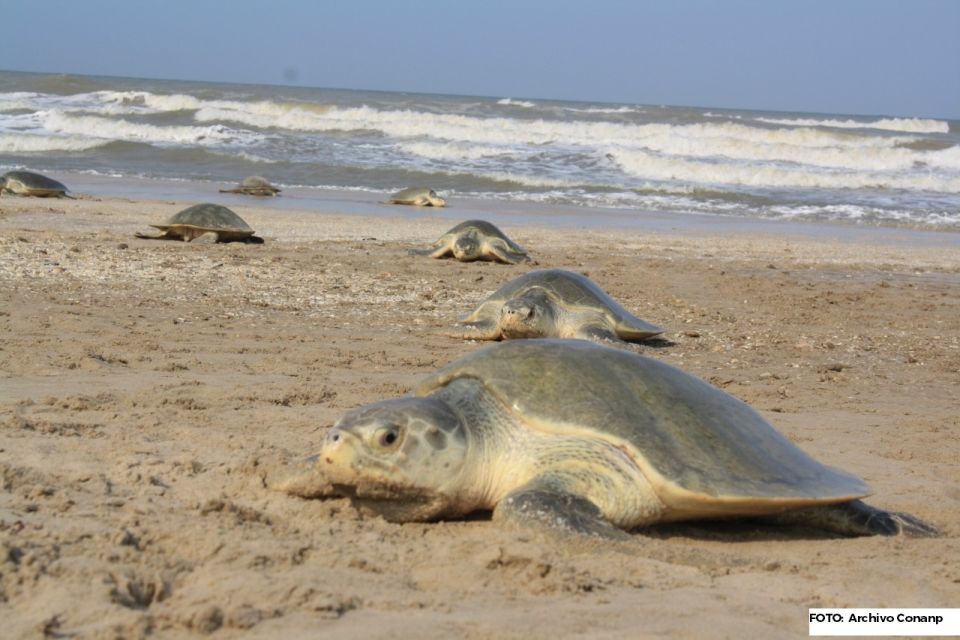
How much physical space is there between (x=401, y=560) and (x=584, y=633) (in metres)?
0.74

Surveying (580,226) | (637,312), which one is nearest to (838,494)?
(637,312)

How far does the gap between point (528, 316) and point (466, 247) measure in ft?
14.0

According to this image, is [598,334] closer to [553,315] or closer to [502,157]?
[553,315]

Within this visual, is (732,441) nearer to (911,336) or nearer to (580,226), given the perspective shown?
(911,336)

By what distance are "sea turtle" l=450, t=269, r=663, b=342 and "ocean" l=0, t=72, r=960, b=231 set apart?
11521 millimetres

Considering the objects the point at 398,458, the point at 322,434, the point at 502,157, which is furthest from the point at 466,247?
the point at 502,157

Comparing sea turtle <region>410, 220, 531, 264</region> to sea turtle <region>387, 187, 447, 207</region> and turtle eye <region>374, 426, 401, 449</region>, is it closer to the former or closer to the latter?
sea turtle <region>387, 187, 447, 207</region>

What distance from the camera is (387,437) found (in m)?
3.22

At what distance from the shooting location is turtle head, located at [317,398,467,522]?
3.24 meters

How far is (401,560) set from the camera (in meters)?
2.95

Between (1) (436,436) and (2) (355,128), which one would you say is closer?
(1) (436,436)

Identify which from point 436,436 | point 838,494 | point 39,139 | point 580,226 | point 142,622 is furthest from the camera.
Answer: point 39,139

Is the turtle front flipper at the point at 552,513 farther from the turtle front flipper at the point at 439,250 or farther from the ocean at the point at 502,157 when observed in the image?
the ocean at the point at 502,157

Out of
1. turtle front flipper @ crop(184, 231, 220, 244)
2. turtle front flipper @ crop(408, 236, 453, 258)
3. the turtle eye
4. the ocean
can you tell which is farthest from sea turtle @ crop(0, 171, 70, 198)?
the turtle eye
